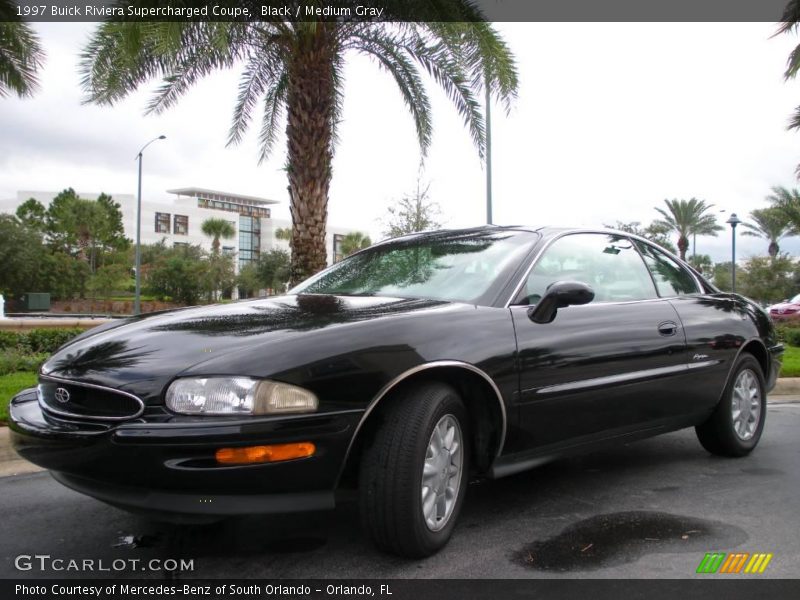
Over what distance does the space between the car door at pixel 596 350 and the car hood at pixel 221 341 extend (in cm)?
50

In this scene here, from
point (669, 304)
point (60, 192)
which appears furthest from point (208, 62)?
point (60, 192)

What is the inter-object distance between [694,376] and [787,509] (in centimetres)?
87

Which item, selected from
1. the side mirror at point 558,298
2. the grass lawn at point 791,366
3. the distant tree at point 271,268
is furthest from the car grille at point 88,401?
the distant tree at point 271,268

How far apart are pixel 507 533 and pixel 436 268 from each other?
1349mm

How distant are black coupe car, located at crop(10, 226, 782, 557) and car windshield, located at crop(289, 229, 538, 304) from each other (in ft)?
0.04

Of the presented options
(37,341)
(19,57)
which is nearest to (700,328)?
(37,341)

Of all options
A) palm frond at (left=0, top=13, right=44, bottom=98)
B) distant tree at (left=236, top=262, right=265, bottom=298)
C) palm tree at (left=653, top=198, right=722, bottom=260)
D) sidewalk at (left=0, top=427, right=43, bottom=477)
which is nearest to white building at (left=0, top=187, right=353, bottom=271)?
distant tree at (left=236, top=262, right=265, bottom=298)

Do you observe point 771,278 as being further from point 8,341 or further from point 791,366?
point 8,341

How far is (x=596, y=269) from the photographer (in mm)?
4141

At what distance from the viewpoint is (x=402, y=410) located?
2.86m

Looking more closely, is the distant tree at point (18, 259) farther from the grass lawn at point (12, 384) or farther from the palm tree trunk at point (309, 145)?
the grass lawn at point (12, 384)

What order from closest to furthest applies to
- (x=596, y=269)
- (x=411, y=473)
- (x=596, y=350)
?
(x=411, y=473) → (x=596, y=350) → (x=596, y=269)

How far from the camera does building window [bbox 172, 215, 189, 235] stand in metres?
93.6

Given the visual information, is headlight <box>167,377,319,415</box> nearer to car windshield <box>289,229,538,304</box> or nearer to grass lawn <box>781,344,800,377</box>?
car windshield <box>289,229,538,304</box>
